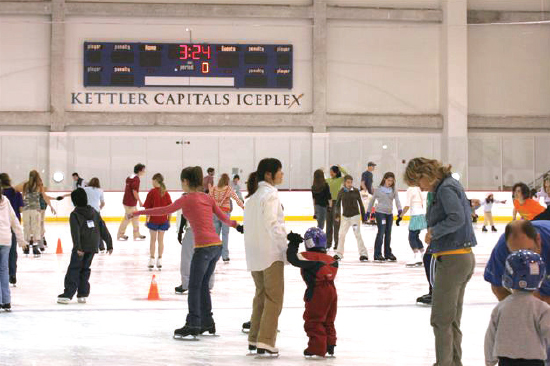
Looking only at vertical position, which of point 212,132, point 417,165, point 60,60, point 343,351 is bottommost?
point 343,351

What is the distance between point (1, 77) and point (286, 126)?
984 cm

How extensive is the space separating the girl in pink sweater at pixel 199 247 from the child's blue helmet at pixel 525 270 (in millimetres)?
4493

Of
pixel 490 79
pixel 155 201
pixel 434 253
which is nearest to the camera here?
pixel 434 253

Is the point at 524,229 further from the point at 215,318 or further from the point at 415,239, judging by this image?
the point at 415,239

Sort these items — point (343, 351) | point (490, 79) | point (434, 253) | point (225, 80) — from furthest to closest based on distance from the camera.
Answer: point (490, 79), point (225, 80), point (343, 351), point (434, 253)

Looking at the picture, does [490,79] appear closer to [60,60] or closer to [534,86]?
[534,86]

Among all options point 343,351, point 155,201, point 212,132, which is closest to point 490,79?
point 212,132

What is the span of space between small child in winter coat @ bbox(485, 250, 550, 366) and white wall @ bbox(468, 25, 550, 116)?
111 ft

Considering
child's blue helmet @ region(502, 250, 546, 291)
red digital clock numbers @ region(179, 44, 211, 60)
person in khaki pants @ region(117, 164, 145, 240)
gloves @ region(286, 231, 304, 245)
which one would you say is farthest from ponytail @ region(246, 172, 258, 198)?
red digital clock numbers @ region(179, 44, 211, 60)

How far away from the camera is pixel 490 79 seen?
124ft

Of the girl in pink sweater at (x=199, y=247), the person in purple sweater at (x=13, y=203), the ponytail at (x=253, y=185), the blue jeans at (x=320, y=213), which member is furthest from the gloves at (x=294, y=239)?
the blue jeans at (x=320, y=213)

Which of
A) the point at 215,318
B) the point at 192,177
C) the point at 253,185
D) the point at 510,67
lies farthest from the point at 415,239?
the point at 510,67

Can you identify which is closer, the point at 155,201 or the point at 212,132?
the point at 155,201

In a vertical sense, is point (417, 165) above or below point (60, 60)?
below
